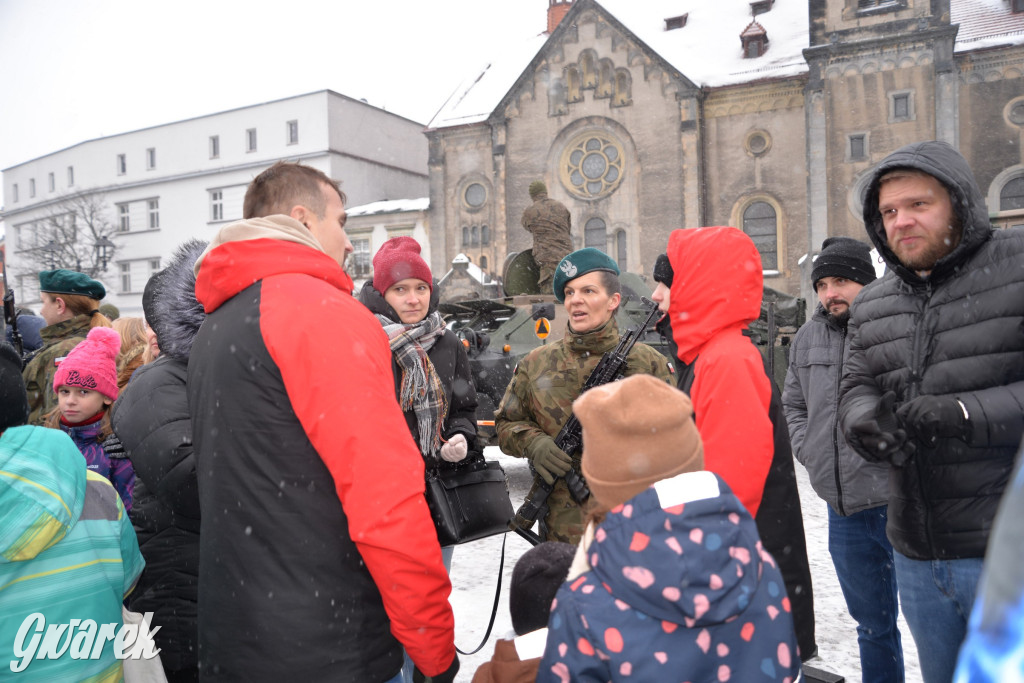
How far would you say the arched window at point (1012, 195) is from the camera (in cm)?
2266

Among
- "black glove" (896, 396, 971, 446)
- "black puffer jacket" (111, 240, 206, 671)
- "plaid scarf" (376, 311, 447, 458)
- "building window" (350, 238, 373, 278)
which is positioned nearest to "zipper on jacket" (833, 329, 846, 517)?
"black glove" (896, 396, 971, 446)

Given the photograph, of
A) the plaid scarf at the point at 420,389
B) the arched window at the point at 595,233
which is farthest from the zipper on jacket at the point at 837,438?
the arched window at the point at 595,233

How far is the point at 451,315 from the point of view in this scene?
33.7ft

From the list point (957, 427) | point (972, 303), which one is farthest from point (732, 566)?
point (972, 303)

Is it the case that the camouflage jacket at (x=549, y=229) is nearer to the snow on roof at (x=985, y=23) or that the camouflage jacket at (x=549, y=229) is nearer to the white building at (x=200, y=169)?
the snow on roof at (x=985, y=23)

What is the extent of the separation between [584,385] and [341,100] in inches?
1405

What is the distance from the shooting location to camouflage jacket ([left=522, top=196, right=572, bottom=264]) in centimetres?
933

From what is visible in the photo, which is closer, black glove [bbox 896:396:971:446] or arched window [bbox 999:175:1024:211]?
black glove [bbox 896:396:971:446]

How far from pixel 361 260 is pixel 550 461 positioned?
31.7m

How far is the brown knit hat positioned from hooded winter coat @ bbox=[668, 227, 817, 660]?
0.62 metres

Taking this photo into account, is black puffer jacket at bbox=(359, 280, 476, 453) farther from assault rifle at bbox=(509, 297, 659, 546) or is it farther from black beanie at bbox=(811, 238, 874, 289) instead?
black beanie at bbox=(811, 238, 874, 289)

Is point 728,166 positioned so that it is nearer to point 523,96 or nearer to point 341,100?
point 523,96

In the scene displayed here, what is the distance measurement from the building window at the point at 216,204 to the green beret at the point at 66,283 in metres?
35.8

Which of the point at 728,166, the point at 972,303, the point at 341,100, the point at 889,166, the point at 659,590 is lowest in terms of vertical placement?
the point at 659,590
